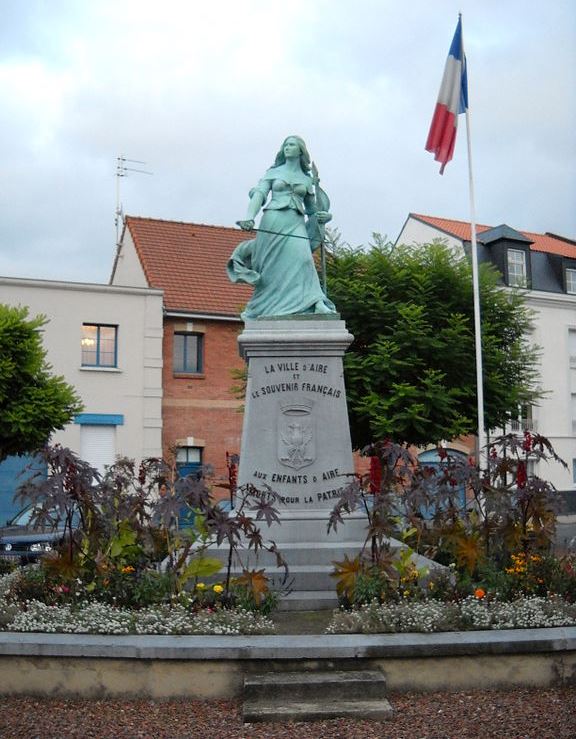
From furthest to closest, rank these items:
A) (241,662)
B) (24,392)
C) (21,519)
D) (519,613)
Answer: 1. (24,392)
2. (21,519)
3. (519,613)
4. (241,662)

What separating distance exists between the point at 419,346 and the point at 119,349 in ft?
33.5

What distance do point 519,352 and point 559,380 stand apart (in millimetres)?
13140

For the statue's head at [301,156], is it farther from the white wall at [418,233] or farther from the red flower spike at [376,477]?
the white wall at [418,233]

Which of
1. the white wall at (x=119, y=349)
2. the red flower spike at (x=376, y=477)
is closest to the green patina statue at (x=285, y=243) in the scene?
the red flower spike at (x=376, y=477)

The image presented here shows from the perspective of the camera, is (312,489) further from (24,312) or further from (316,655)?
(24,312)

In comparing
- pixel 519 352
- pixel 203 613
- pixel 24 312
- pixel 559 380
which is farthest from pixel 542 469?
pixel 203 613

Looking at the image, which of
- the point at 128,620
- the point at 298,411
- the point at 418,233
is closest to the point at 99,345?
A: the point at 418,233

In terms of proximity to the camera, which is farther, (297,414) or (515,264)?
(515,264)

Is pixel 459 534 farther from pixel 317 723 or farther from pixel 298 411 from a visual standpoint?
pixel 317 723

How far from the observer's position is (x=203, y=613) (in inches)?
262

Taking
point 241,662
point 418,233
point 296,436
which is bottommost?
point 241,662

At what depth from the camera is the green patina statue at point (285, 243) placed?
32.6 ft

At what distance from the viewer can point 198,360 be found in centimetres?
2791

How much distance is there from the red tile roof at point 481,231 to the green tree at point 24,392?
1795 cm
